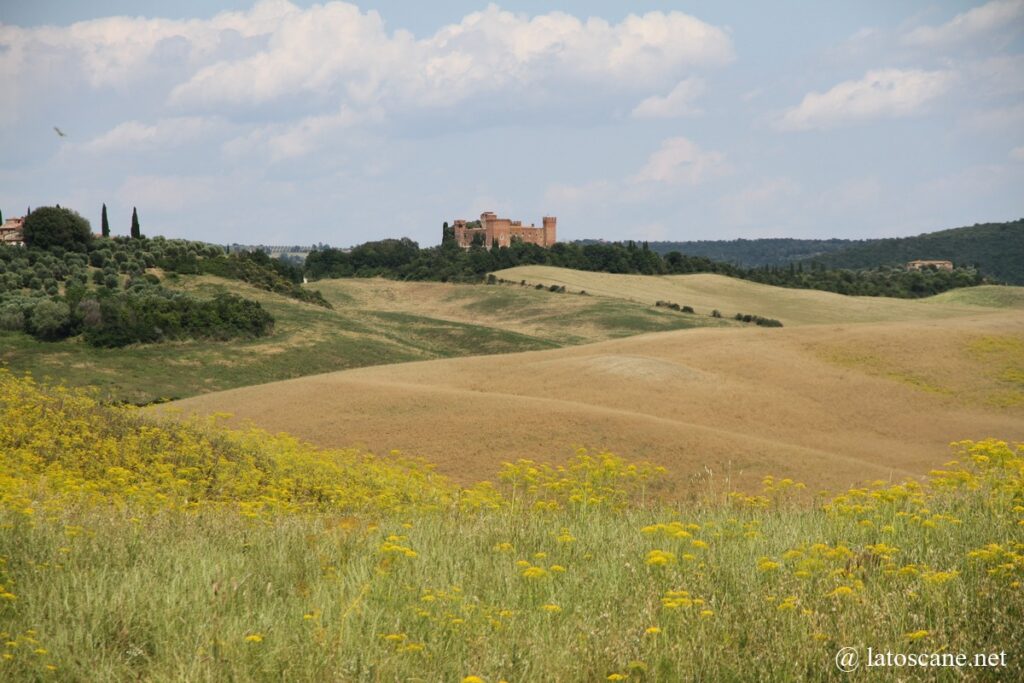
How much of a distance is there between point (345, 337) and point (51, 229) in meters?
24.0

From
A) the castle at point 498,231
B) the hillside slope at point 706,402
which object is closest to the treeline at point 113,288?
the hillside slope at point 706,402

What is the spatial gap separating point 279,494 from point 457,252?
110209 mm

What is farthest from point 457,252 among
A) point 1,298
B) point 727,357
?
point 727,357

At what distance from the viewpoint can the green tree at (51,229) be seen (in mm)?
65625

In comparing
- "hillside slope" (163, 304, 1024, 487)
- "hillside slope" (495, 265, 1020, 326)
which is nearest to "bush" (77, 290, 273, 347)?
"hillside slope" (163, 304, 1024, 487)

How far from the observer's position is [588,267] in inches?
4513

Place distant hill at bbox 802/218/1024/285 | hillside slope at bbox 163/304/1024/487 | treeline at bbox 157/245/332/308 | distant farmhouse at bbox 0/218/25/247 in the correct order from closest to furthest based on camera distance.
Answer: hillside slope at bbox 163/304/1024/487 < distant farmhouse at bbox 0/218/25/247 < treeline at bbox 157/245/332/308 < distant hill at bbox 802/218/1024/285

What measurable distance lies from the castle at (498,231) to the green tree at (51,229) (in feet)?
301

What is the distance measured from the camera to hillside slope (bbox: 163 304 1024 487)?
66.6 feet

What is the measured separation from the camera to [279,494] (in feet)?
48.0

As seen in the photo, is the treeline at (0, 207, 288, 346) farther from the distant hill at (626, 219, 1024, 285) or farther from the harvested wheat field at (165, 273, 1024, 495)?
the distant hill at (626, 219, 1024, 285)

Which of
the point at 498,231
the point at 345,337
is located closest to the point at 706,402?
the point at 345,337

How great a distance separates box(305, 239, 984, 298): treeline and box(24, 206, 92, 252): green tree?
42146 mm

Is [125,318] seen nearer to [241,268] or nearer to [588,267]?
[241,268]
